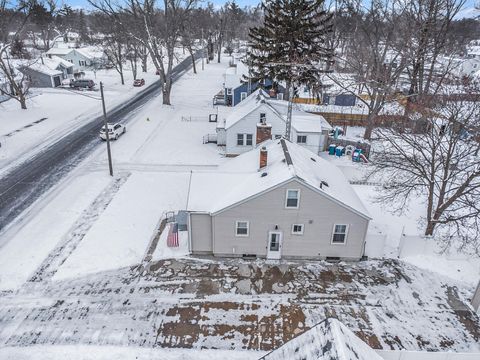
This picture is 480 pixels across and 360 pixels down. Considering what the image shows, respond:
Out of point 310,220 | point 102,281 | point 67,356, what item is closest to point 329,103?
point 310,220

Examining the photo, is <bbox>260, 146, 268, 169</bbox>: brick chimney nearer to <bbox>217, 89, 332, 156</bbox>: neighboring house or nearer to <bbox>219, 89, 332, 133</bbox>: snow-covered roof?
<bbox>217, 89, 332, 156</bbox>: neighboring house

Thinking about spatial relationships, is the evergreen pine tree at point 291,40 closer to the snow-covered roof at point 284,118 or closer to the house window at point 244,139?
the snow-covered roof at point 284,118

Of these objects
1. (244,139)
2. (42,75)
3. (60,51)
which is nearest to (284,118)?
(244,139)

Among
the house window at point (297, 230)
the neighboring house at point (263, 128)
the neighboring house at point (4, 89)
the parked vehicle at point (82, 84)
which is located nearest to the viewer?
the house window at point (297, 230)

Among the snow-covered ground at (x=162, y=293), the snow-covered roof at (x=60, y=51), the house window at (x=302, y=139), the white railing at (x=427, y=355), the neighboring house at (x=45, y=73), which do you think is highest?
the snow-covered roof at (x=60, y=51)

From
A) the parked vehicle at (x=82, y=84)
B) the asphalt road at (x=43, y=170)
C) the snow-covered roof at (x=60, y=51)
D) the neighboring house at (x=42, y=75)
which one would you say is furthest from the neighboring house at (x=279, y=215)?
the snow-covered roof at (x=60, y=51)

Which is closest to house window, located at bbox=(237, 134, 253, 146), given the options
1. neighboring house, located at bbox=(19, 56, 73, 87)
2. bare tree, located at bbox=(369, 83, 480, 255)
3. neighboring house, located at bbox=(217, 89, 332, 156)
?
neighboring house, located at bbox=(217, 89, 332, 156)
